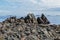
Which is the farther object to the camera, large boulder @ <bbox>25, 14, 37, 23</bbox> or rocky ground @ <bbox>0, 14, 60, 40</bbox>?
large boulder @ <bbox>25, 14, 37, 23</bbox>

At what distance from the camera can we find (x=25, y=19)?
36188 millimetres

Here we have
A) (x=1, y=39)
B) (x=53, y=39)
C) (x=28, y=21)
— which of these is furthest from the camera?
(x=28, y=21)

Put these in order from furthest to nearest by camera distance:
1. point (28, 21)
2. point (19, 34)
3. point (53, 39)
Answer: point (28, 21) < point (53, 39) < point (19, 34)

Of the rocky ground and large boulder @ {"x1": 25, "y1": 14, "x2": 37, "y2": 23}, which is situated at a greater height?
large boulder @ {"x1": 25, "y1": 14, "x2": 37, "y2": 23}

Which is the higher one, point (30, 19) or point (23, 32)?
point (30, 19)

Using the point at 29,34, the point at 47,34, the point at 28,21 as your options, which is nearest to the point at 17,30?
the point at 29,34

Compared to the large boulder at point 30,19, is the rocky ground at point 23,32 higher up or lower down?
lower down

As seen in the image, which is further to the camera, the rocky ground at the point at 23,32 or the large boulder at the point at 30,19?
the large boulder at the point at 30,19

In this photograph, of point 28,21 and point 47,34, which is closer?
point 47,34

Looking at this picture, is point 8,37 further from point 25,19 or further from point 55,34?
point 25,19

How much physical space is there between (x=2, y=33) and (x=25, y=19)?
942cm

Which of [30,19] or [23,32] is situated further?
[30,19]

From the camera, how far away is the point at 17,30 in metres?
28.5

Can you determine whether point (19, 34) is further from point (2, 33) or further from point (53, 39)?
point (53, 39)
